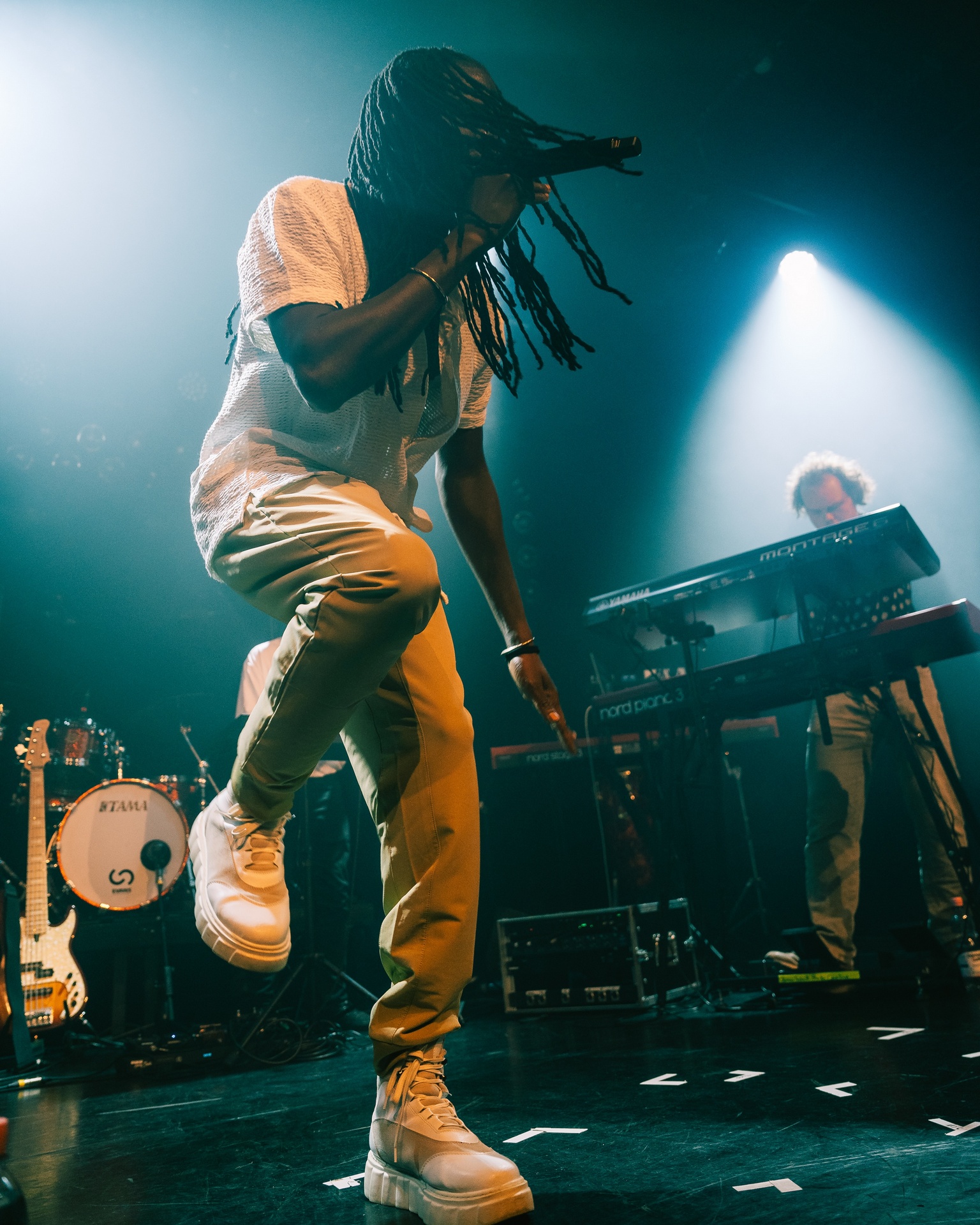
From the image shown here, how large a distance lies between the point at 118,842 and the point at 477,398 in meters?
3.56

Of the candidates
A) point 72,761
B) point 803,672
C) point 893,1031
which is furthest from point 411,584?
point 72,761

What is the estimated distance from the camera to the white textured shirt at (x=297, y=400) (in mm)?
1305

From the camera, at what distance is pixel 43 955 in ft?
12.7

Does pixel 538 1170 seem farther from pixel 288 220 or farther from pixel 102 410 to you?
pixel 102 410

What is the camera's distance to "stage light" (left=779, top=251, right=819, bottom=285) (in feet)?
21.7

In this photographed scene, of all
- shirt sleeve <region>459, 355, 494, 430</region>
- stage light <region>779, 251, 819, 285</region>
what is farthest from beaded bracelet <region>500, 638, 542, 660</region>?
stage light <region>779, 251, 819, 285</region>

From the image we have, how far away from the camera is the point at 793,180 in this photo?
6.03m

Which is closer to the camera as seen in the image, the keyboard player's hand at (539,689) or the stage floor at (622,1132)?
the stage floor at (622,1132)

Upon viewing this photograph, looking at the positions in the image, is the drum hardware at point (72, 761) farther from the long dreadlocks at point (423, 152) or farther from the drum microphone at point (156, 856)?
the long dreadlocks at point (423, 152)

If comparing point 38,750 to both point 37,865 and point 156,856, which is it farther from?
point 156,856

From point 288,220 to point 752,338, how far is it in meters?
6.16

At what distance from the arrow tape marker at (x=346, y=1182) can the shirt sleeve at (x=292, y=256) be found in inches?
54.5

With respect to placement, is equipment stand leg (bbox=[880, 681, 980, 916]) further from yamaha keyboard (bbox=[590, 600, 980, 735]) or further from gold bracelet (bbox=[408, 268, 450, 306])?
gold bracelet (bbox=[408, 268, 450, 306])

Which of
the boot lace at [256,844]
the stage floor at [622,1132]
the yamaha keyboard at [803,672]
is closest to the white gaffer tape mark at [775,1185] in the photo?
the stage floor at [622,1132]
